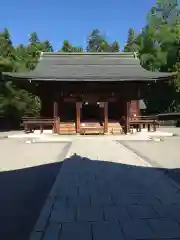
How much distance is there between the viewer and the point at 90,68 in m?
24.4

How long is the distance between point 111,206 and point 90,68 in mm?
19832

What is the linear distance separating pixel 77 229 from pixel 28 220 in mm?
791

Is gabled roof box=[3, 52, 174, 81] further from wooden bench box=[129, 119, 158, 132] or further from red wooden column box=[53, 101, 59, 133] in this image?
wooden bench box=[129, 119, 158, 132]

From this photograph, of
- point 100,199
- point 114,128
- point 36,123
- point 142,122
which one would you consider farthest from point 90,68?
point 100,199

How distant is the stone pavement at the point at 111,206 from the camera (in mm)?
4066

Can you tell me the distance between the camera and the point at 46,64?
25516 mm

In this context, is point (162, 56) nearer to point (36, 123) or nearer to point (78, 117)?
point (78, 117)

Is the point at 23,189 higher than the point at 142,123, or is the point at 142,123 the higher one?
the point at 142,123

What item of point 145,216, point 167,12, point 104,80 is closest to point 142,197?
point 145,216

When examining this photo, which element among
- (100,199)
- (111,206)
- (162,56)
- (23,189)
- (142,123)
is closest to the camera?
(111,206)

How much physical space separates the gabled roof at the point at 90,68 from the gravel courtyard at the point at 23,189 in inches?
436

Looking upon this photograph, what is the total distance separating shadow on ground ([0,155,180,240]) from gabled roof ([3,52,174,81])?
13387 millimetres

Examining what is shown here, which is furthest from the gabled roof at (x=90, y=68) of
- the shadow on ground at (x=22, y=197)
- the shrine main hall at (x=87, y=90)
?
the shadow on ground at (x=22, y=197)

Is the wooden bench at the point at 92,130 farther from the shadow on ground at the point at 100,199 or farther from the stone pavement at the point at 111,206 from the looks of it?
the stone pavement at the point at 111,206
